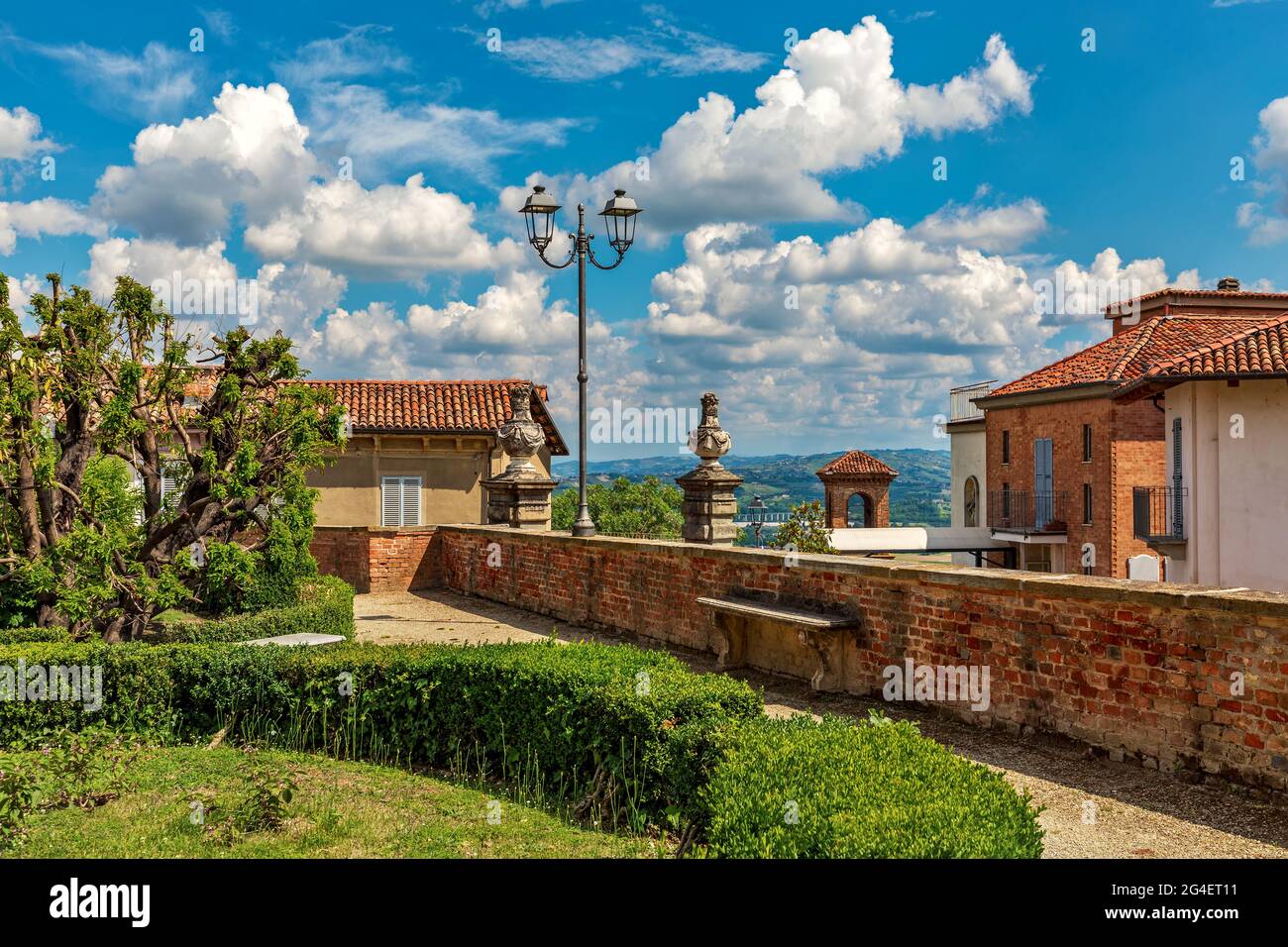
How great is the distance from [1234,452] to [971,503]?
24.2 m

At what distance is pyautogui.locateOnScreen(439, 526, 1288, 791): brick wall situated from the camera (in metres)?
6.29

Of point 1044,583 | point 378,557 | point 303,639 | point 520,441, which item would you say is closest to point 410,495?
point 378,557

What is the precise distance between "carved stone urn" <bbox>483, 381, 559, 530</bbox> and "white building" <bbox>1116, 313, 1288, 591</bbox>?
10562mm

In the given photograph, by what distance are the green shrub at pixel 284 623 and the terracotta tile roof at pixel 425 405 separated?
13205mm

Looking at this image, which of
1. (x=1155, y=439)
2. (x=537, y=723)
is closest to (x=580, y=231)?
(x=537, y=723)

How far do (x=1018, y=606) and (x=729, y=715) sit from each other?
9.53 feet

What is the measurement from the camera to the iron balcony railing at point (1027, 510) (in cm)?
3139

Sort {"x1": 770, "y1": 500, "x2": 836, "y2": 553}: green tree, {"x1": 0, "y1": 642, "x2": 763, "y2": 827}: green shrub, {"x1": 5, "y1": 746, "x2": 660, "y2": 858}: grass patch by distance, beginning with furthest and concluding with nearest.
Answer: {"x1": 770, "y1": 500, "x2": 836, "y2": 553}: green tree < {"x1": 0, "y1": 642, "x2": 763, "y2": 827}: green shrub < {"x1": 5, "y1": 746, "x2": 660, "y2": 858}: grass patch

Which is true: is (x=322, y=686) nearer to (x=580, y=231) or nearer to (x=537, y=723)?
(x=537, y=723)

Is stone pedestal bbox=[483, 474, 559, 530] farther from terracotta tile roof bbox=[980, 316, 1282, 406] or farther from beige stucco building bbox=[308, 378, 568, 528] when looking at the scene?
terracotta tile roof bbox=[980, 316, 1282, 406]

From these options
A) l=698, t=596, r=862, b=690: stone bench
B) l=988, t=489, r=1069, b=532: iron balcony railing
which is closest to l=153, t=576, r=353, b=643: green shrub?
l=698, t=596, r=862, b=690: stone bench

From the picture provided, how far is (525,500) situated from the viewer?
17.4m

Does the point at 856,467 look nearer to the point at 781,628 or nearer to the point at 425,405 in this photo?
the point at 425,405

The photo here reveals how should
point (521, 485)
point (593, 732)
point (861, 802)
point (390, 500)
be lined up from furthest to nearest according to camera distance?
1. point (390, 500)
2. point (521, 485)
3. point (593, 732)
4. point (861, 802)
